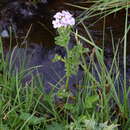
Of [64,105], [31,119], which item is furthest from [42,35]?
[31,119]

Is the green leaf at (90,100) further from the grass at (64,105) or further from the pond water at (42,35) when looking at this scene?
the pond water at (42,35)

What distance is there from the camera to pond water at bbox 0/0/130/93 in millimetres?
Answer: 2732

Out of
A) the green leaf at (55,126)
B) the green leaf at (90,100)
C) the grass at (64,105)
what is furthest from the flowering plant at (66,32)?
the green leaf at (55,126)

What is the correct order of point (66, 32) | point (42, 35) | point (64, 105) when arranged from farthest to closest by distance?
point (42, 35) → point (64, 105) → point (66, 32)

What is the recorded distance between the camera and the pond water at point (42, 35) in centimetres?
273

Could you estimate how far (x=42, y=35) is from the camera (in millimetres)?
3096

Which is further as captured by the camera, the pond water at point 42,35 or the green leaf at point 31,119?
the pond water at point 42,35

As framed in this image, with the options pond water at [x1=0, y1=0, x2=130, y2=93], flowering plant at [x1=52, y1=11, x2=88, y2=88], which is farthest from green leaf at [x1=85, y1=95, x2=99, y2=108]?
pond water at [x1=0, y1=0, x2=130, y2=93]

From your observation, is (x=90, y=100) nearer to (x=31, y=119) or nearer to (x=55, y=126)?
(x=55, y=126)

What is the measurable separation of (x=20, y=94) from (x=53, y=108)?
286 millimetres

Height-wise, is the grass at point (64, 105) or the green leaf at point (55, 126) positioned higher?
the grass at point (64, 105)

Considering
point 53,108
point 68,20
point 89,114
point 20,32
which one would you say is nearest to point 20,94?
point 53,108

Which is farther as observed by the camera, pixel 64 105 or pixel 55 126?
pixel 64 105

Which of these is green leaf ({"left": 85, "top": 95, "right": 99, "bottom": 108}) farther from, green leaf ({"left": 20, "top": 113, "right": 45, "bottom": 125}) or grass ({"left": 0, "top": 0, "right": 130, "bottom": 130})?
green leaf ({"left": 20, "top": 113, "right": 45, "bottom": 125})
